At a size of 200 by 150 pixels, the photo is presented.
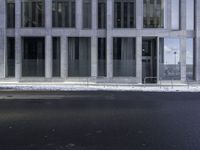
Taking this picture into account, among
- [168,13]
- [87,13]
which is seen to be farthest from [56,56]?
[168,13]

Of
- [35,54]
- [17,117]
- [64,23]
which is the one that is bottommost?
[17,117]

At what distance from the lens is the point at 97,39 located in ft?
164

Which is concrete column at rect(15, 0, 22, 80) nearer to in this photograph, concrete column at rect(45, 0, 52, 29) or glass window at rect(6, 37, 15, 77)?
glass window at rect(6, 37, 15, 77)

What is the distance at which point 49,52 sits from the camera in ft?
163

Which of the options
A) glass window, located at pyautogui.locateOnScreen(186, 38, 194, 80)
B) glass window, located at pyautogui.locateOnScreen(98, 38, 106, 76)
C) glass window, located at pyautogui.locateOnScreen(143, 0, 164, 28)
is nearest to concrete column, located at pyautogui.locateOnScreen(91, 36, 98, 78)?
glass window, located at pyautogui.locateOnScreen(98, 38, 106, 76)

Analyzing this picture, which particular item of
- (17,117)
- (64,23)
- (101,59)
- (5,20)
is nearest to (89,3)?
(64,23)

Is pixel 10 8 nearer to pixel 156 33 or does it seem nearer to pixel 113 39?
pixel 113 39

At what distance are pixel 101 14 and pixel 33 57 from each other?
9.82 m

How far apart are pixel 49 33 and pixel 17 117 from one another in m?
35.8

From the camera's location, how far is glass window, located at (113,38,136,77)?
1977 inches

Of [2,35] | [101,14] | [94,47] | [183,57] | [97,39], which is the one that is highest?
[101,14]

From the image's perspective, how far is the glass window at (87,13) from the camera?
165 feet

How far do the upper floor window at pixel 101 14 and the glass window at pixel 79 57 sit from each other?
2.47 m

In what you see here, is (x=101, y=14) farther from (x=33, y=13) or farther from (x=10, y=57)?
(x=10, y=57)
